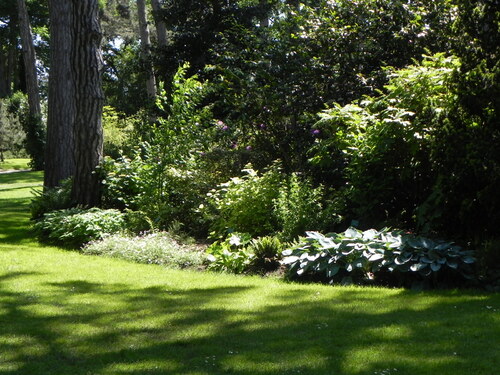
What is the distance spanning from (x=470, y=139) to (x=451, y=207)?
802 mm

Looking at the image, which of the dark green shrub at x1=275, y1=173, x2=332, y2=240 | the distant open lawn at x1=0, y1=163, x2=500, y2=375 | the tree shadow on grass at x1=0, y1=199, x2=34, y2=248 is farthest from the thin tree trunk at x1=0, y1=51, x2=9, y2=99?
the distant open lawn at x1=0, y1=163, x2=500, y2=375

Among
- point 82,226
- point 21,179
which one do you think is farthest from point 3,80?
point 82,226

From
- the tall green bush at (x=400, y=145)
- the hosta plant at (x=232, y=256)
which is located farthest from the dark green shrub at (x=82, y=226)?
the tall green bush at (x=400, y=145)

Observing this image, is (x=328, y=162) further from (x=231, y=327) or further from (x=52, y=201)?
(x=52, y=201)

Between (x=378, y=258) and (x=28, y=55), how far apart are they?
68.6ft

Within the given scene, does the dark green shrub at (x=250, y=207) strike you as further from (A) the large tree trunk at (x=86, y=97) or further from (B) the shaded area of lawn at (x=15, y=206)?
(B) the shaded area of lawn at (x=15, y=206)

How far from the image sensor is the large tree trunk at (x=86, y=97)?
37.3ft

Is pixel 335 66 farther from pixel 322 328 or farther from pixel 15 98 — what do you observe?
pixel 15 98

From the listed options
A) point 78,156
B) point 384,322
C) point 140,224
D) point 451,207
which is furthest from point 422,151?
point 78,156

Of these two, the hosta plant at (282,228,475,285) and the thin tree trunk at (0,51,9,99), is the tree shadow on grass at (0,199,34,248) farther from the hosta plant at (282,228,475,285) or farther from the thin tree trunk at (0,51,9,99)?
the thin tree trunk at (0,51,9,99)

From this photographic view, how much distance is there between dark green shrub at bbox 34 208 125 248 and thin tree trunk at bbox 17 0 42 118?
15181mm

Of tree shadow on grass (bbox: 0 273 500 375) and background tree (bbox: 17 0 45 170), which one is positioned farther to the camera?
background tree (bbox: 17 0 45 170)

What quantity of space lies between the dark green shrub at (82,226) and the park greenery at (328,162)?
1.1 inches

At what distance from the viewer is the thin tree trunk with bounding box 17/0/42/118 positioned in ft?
76.8
